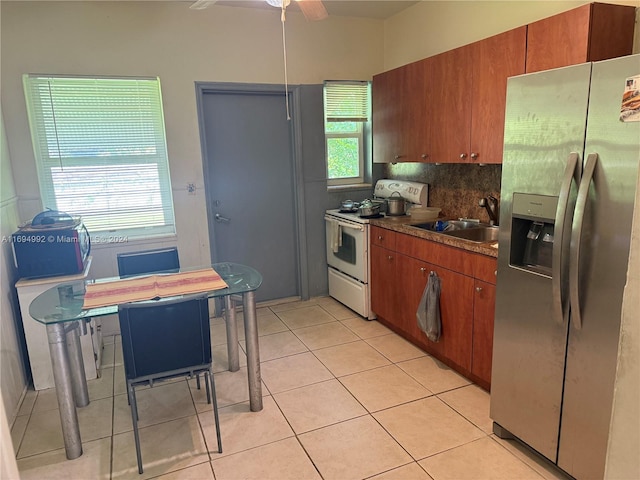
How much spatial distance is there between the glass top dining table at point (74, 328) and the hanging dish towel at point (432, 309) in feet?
3.97

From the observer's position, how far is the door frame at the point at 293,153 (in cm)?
372

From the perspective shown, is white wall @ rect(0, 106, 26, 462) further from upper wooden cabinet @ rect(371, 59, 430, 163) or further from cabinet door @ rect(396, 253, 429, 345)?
upper wooden cabinet @ rect(371, 59, 430, 163)

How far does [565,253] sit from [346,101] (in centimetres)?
298

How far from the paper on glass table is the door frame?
4.64 feet

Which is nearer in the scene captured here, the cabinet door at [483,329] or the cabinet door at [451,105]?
the cabinet door at [483,329]

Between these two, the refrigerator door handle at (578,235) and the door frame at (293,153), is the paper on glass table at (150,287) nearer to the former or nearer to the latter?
the door frame at (293,153)

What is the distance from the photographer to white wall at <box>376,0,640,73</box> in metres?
2.74

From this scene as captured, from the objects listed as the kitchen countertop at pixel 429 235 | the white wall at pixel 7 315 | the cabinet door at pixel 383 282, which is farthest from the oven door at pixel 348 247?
the white wall at pixel 7 315

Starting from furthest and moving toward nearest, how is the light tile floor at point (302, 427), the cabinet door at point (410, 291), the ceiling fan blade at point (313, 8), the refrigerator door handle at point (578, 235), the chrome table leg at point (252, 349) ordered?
the cabinet door at point (410, 291), the chrome table leg at point (252, 349), the ceiling fan blade at point (313, 8), the light tile floor at point (302, 427), the refrigerator door handle at point (578, 235)

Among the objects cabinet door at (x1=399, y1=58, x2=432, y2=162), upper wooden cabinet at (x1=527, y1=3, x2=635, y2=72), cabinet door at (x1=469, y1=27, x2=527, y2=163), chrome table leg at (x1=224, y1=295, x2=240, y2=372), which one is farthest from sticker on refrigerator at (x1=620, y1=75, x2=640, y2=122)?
chrome table leg at (x1=224, y1=295, x2=240, y2=372)

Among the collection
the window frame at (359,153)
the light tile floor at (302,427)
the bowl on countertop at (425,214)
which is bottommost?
the light tile floor at (302,427)

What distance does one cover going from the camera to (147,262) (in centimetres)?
279

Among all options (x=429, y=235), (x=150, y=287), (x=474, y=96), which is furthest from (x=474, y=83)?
(x=150, y=287)

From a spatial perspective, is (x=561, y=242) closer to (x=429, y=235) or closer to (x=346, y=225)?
(x=429, y=235)
